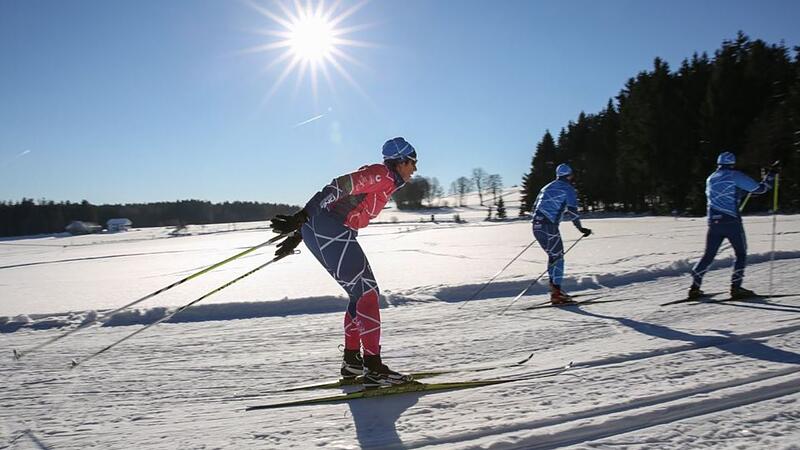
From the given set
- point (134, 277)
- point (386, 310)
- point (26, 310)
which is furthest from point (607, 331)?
point (134, 277)

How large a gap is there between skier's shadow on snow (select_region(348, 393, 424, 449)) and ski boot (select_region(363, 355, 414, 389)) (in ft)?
0.41

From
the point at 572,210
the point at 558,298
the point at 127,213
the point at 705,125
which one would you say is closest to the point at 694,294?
the point at 558,298

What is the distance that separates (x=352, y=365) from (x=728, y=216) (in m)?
5.41

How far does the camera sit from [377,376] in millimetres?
3385

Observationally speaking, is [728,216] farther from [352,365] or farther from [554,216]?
[352,365]

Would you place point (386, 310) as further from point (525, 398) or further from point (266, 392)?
point (525, 398)

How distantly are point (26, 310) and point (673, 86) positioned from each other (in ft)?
146

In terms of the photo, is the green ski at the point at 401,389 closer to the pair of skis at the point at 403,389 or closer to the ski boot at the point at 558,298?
the pair of skis at the point at 403,389

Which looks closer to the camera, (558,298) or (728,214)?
(728,214)

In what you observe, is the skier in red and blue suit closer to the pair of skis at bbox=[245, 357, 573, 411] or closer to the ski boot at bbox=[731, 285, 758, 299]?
the pair of skis at bbox=[245, 357, 573, 411]

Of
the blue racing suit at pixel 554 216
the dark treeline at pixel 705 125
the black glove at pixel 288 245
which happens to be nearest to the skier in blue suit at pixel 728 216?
the blue racing suit at pixel 554 216

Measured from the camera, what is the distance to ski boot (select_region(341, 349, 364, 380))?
145 inches

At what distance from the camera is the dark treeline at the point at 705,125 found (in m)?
28.5

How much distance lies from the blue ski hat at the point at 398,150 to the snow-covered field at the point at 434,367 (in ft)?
5.89
